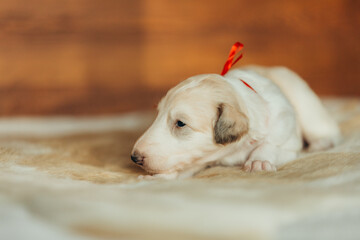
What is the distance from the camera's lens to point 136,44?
3.75 metres

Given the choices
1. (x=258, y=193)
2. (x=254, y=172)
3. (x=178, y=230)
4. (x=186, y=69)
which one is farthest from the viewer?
(x=186, y=69)

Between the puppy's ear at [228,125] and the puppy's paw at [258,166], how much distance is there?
0.13 m

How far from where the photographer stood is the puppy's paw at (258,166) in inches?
69.6

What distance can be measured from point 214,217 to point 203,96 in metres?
0.71

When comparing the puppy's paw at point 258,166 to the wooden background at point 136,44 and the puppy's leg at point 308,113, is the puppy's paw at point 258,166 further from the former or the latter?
the wooden background at point 136,44

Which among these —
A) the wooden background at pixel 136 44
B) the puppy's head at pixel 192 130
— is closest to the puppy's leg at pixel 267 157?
the puppy's head at pixel 192 130

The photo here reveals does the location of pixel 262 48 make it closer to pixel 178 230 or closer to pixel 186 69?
pixel 186 69

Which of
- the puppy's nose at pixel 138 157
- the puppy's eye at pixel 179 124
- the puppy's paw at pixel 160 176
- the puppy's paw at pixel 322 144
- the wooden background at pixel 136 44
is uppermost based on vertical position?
the wooden background at pixel 136 44

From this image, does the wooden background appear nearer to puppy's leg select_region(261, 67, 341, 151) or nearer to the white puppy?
puppy's leg select_region(261, 67, 341, 151)

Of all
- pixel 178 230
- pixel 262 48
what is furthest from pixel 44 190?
pixel 262 48

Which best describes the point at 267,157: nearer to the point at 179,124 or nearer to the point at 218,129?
the point at 218,129

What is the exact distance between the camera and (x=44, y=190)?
1.35 m

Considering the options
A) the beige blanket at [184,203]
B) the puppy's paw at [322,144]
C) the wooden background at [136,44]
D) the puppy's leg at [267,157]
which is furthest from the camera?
the wooden background at [136,44]

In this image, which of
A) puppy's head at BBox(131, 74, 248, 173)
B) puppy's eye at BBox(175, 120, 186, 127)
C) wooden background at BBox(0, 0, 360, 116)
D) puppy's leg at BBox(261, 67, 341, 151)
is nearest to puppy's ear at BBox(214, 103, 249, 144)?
puppy's head at BBox(131, 74, 248, 173)
